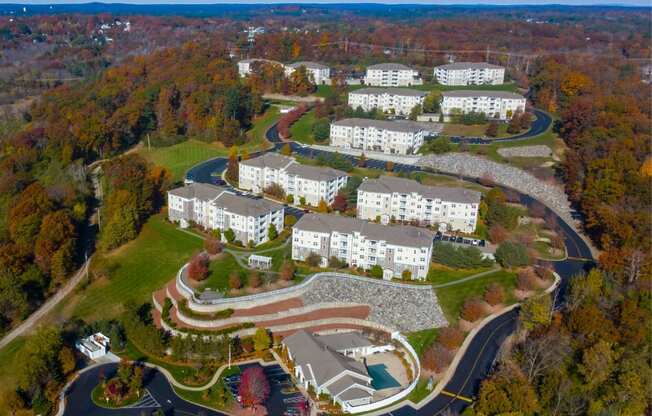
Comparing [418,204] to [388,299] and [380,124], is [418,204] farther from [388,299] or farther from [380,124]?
[380,124]

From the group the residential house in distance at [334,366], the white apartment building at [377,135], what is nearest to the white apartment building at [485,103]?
the white apartment building at [377,135]

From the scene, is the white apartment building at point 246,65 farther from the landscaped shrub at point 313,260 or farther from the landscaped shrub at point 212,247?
the landscaped shrub at point 313,260

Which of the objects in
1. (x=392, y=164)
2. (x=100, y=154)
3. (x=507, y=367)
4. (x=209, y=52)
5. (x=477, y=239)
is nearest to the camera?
(x=507, y=367)

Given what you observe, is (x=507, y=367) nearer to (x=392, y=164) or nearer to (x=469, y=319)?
(x=469, y=319)

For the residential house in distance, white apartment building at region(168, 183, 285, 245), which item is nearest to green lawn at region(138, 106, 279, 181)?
white apartment building at region(168, 183, 285, 245)

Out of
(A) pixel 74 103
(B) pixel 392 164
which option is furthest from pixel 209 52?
(B) pixel 392 164

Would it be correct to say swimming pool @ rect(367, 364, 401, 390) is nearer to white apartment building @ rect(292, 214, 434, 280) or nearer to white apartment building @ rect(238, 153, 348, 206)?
white apartment building @ rect(292, 214, 434, 280)
